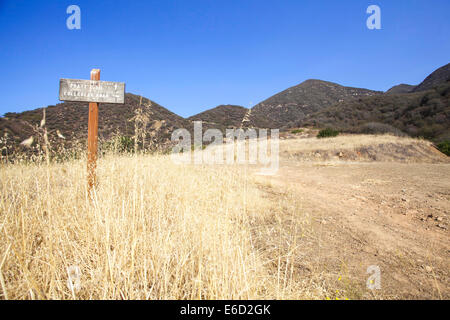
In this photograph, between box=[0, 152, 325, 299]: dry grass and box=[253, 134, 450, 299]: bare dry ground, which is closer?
box=[0, 152, 325, 299]: dry grass

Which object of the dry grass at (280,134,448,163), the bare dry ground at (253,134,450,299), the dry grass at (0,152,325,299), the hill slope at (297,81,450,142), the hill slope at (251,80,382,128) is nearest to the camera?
the dry grass at (0,152,325,299)

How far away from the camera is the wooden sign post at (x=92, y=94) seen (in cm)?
321

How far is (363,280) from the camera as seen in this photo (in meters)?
1.84

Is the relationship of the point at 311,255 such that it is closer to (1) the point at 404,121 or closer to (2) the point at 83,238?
(2) the point at 83,238

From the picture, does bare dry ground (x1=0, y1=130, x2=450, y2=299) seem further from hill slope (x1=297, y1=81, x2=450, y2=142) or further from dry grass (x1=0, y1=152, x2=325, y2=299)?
hill slope (x1=297, y1=81, x2=450, y2=142)

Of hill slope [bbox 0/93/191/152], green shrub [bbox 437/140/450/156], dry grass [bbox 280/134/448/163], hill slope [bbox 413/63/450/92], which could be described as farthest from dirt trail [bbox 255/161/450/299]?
hill slope [bbox 413/63/450/92]

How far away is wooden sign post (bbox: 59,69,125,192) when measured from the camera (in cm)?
321

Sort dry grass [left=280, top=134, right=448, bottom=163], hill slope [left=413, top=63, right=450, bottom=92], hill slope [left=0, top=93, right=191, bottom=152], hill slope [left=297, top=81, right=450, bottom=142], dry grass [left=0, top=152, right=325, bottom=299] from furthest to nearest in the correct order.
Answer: hill slope [left=413, top=63, right=450, bottom=92] < hill slope [left=297, top=81, right=450, bottom=142] < dry grass [left=280, top=134, right=448, bottom=163] < hill slope [left=0, top=93, right=191, bottom=152] < dry grass [left=0, top=152, right=325, bottom=299]

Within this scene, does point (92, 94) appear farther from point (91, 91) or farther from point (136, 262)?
point (136, 262)

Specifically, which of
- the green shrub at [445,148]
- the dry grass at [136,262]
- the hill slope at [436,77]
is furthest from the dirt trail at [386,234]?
the hill slope at [436,77]

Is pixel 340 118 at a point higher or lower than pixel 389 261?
higher

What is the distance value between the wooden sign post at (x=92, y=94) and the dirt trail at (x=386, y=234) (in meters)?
3.36
